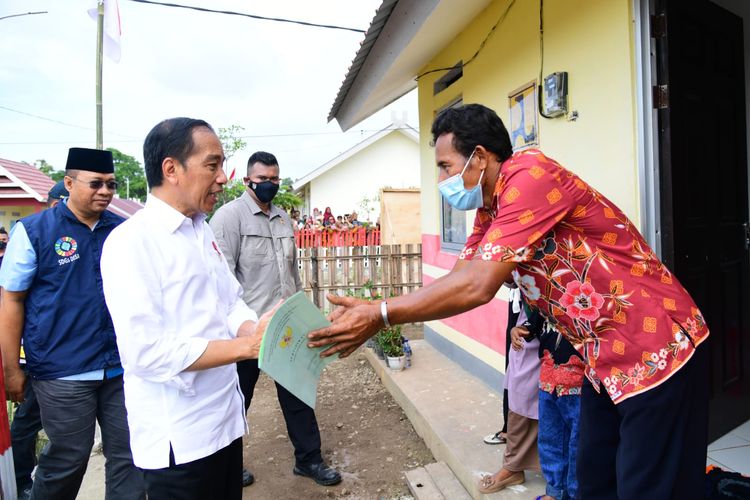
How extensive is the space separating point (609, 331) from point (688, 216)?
4.90 feet

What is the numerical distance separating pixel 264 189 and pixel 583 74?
230 cm

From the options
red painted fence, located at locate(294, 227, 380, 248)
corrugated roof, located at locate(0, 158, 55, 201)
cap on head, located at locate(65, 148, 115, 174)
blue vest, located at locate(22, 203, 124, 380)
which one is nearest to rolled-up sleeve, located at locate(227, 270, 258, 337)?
blue vest, located at locate(22, 203, 124, 380)

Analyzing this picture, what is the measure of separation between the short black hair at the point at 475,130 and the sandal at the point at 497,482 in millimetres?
1938

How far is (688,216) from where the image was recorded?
2.63 meters

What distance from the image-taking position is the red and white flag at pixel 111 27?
8062 millimetres

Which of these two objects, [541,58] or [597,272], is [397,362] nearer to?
[541,58]

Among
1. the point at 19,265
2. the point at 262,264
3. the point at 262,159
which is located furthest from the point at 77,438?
the point at 262,159

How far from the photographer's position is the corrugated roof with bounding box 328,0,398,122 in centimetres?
416

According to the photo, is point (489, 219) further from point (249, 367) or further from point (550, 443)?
point (249, 367)

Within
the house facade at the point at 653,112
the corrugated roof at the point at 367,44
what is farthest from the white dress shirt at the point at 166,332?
the corrugated roof at the point at 367,44

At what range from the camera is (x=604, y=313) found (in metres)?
1.57

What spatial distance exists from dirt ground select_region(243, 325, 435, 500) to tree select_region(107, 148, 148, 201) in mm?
56093

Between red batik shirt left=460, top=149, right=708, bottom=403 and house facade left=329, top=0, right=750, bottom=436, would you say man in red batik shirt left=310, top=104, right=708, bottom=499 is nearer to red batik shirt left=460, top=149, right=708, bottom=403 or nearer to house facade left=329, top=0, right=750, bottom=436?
red batik shirt left=460, top=149, right=708, bottom=403

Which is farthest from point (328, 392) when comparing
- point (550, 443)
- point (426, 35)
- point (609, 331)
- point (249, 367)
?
point (609, 331)
